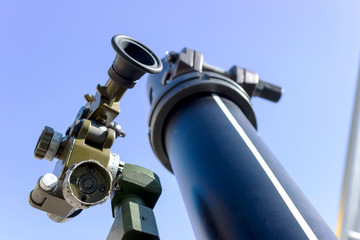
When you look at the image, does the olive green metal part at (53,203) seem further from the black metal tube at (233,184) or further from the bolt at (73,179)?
the black metal tube at (233,184)

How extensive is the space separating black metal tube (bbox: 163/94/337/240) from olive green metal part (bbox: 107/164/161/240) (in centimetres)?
14

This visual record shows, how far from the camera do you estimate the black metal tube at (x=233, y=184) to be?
2.86 feet

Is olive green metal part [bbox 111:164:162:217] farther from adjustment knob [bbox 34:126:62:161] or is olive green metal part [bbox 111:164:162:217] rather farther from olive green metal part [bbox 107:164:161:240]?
adjustment knob [bbox 34:126:62:161]

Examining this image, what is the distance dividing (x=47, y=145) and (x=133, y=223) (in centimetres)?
31

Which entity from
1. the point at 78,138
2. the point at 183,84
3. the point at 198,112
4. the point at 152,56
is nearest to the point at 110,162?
the point at 78,138

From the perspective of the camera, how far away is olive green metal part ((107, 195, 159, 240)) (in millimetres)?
869

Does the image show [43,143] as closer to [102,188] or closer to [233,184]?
[102,188]

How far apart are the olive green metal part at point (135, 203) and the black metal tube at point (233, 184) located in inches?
5.4

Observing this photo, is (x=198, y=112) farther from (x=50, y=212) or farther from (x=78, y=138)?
(x=50, y=212)

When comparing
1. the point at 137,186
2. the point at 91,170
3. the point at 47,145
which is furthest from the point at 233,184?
the point at 47,145

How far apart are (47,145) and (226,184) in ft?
1.66

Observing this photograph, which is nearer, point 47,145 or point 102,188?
point 102,188

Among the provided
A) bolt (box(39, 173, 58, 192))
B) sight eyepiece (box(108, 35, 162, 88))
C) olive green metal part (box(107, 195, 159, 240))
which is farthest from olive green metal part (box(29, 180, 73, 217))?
sight eyepiece (box(108, 35, 162, 88))

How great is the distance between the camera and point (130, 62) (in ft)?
2.95
